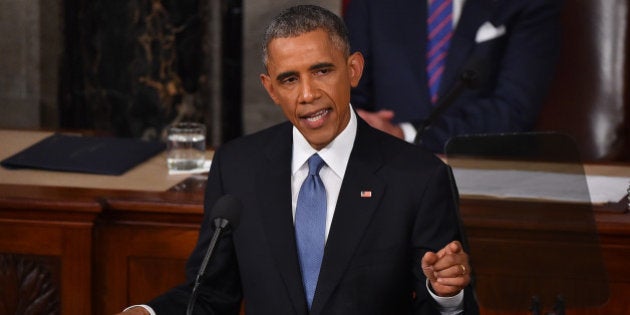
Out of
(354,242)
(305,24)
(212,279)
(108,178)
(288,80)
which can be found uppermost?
(305,24)

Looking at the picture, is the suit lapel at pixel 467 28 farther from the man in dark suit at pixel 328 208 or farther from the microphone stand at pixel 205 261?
the microphone stand at pixel 205 261

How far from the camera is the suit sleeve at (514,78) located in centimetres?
449

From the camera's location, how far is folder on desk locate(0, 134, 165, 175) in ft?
11.9

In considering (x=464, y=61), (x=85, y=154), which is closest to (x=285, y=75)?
(x=85, y=154)

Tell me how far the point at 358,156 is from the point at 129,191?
1109 millimetres

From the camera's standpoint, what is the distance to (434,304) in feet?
7.42

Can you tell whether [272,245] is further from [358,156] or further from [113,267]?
[113,267]

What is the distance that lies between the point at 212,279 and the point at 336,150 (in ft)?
1.24

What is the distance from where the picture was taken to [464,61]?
15.0ft

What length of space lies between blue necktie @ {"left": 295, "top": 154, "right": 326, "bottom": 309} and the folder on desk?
1.30m

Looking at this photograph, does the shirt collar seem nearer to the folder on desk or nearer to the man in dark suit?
the man in dark suit

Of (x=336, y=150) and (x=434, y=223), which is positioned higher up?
(x=336, y=150)

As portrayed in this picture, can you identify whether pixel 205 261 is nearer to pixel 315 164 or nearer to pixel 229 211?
pixel 229 211

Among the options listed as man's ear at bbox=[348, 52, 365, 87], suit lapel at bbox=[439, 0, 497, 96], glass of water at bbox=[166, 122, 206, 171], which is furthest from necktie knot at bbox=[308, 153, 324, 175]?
suit lapel at bbox=[439, 0, 497, 96]
